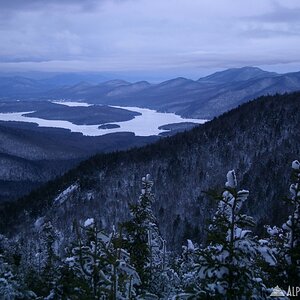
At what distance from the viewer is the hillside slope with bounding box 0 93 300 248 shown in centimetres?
12594

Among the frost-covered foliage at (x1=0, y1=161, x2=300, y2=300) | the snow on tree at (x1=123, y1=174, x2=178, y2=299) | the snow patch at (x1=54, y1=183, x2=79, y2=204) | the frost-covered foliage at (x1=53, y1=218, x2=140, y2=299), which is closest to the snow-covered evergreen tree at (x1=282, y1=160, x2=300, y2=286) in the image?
the frost-covered foliage at (x1=0, y1=161, x2=300, y2=300)

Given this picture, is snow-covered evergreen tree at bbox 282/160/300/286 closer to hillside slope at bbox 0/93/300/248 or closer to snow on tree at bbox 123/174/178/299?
snow on tree at bbox 123/174/178/299

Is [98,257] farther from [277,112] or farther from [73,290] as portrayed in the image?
[277,112]

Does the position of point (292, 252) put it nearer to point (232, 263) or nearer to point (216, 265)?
point (232, 263)

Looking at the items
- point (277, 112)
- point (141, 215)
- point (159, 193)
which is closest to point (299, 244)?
point (141, 215)

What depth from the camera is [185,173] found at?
145m

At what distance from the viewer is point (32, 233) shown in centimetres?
13025

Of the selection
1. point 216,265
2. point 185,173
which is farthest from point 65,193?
point 216,265

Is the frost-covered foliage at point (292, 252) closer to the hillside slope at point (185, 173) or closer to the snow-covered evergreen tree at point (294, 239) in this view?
the snow-covered evergreen tree at point (294, 239)

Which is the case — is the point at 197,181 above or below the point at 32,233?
above

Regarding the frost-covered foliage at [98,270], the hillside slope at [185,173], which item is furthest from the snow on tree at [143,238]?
the hillside slope at [185,173]

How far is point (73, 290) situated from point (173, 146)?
150 meters

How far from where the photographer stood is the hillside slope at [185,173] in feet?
413

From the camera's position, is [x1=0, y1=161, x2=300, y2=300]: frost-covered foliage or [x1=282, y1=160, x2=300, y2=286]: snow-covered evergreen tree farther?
[x1=282, y1=160, x2=300, y2=286]: snow-covered evergreen tree
